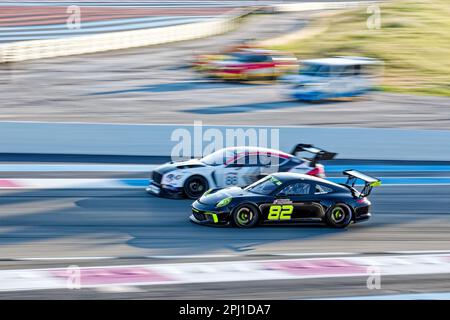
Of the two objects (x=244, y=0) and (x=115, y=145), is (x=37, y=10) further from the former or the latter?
(x=115, y=145)

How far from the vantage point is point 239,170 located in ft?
50.8

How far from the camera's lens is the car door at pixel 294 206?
44.1 feet

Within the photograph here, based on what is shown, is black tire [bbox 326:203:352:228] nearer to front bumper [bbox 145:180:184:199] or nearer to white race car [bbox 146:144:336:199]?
white race car [bbox 146:144:336:199]

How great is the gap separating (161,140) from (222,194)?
6.72 m

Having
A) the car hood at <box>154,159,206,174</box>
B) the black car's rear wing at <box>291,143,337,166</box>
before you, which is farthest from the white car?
the car hood at <box>154,159,206,174</box>

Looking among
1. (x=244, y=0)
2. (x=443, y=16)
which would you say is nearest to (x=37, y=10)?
(x=244, y=0)

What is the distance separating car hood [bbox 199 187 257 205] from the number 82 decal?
0.40m

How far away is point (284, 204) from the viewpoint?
13.5 metres

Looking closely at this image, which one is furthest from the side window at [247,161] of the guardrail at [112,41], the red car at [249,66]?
the guardrail at [112,41]

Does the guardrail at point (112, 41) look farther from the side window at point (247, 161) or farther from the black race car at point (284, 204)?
the black race car at point (284, 204)

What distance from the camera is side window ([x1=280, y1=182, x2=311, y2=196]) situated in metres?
13.5

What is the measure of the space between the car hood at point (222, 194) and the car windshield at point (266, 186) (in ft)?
0.45

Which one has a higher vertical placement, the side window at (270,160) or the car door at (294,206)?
the side window at (270,160)
